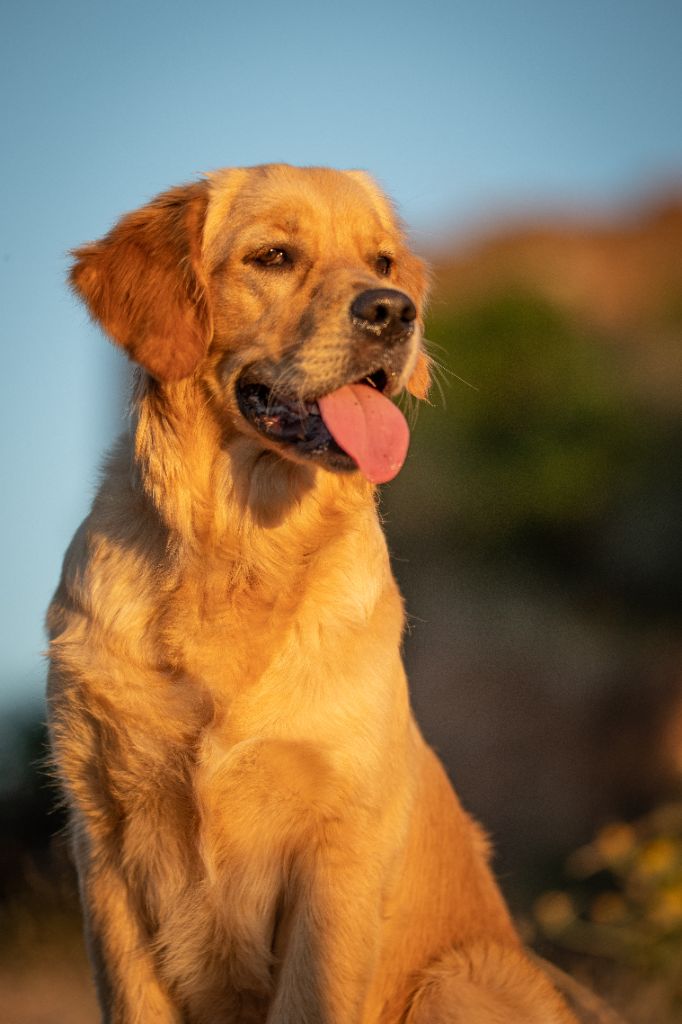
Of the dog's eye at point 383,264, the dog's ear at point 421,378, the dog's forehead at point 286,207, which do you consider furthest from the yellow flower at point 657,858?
the dog's forehead at point 286,207

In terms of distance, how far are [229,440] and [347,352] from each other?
1.35 ft

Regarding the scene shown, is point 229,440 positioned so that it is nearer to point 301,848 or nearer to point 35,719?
point 301,848

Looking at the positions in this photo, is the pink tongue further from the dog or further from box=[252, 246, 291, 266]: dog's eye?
box=[252, 246, 291, 266]: dog's eye

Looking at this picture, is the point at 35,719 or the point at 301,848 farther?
the point at 35,719

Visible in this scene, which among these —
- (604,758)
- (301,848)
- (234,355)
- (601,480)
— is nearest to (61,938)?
(301,848)

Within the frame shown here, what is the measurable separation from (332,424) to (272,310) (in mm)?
364

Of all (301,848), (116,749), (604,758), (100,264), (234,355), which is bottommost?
(604,758)

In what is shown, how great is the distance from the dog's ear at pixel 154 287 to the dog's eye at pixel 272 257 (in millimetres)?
166

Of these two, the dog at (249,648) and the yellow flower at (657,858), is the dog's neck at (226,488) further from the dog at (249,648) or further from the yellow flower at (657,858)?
the yellow flower at (657,858)

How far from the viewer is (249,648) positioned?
305 cm

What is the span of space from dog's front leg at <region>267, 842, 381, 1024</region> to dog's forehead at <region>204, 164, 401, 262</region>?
5.51 feet

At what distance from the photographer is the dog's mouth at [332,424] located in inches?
121

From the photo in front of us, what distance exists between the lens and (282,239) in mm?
3303

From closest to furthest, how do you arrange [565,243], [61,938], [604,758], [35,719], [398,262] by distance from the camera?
[398,262], [61,938], [35,719], [604,758], [565,243]
